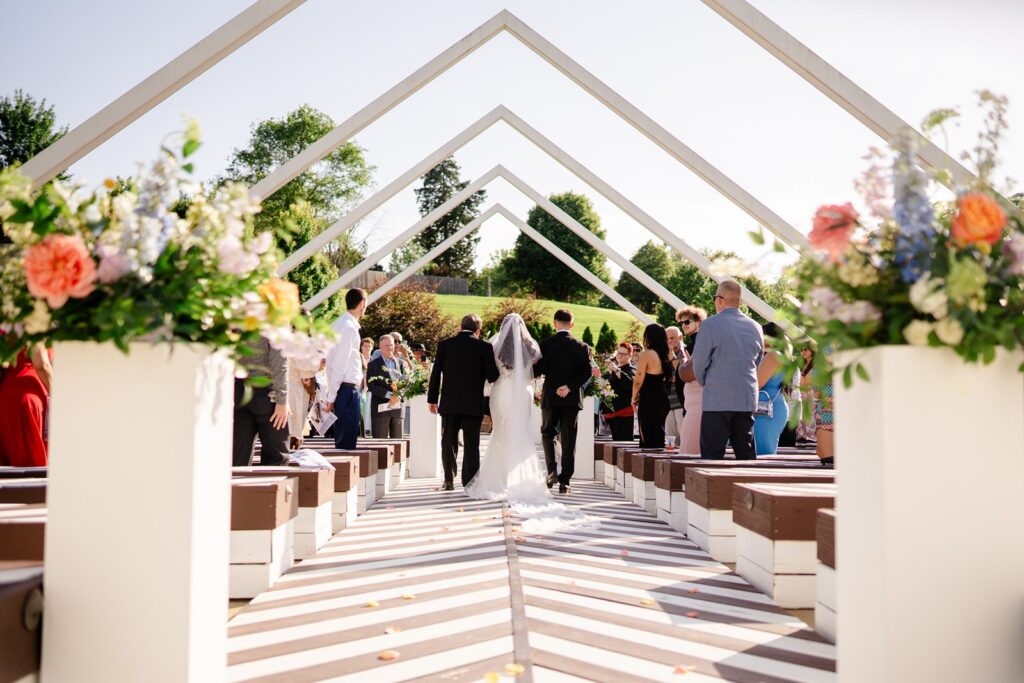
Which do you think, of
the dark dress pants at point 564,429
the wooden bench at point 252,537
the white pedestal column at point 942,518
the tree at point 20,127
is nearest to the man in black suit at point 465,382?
the dark dress pants at point 564,429

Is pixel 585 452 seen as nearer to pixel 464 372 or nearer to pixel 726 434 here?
pixel 464 372

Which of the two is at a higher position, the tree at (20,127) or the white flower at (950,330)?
the tree at (20,127)

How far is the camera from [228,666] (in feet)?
11.4

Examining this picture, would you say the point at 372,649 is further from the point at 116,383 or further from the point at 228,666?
the point at 116,383

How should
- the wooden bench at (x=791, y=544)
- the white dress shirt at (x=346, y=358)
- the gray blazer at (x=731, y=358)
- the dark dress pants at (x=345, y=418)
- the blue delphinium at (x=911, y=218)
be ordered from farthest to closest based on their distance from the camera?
the dark dress pants at (x=345, y=418) < the white dress shirt at (x=346, y=358) < the gray blazer at (x=731, y=358) < the wooden bench at (x=791, y=544) < the blue delphinium at (x=911, y=218)

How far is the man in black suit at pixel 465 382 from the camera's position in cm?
1041

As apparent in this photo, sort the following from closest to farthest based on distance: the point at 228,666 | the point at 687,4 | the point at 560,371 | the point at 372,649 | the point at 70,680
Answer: the point at 70,680 < the point at 228,666 < the point at 372,649 < the point at 687,4 < the point at 560,371

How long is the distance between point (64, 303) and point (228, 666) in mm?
1785

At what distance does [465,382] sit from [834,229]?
318 inches

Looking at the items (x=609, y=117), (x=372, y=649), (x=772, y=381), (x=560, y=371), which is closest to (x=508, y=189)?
(x=609, y=117)

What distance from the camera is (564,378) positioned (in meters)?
10.4

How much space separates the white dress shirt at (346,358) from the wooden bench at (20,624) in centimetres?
670

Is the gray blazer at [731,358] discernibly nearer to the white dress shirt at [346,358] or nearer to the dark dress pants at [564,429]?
the dark dress pants at [564,429]

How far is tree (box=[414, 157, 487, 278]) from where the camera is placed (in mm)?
73000
